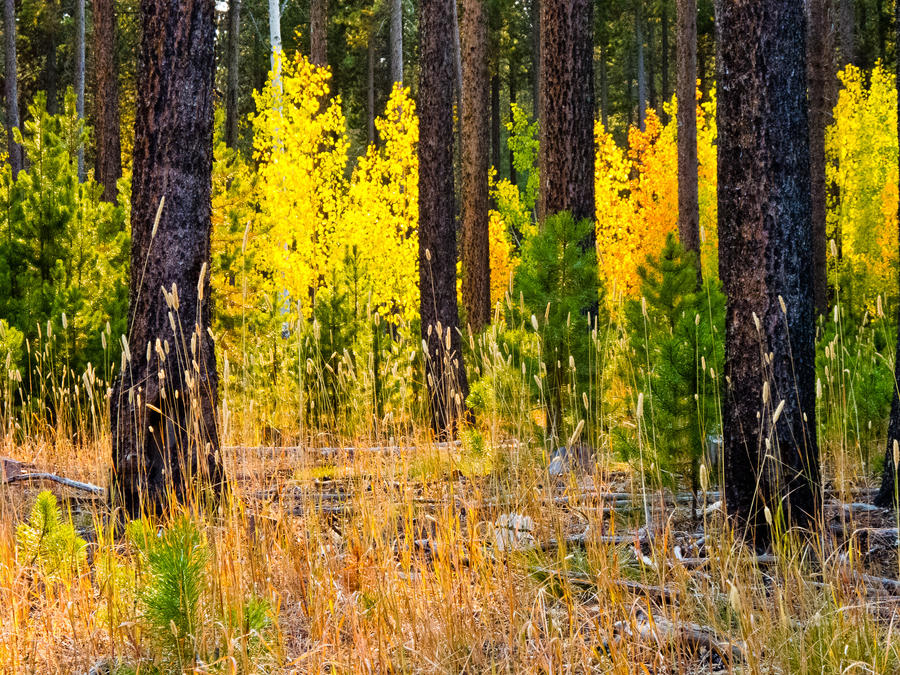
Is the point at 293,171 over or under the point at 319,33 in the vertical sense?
under

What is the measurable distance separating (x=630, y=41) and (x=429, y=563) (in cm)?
3129

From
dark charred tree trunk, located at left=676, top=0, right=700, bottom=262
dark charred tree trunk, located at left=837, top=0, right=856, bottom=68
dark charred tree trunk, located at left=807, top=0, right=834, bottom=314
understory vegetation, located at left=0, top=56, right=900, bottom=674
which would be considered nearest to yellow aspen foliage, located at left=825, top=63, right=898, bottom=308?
dark charred tree trunk, located at left=837, top=0, right=856, bottom=68

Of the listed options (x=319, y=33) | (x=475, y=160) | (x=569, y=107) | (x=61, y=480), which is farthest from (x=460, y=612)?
(x=319, y=33)

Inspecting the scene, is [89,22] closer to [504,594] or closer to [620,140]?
[620,140]

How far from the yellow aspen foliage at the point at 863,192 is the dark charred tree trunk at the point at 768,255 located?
12452 millimetres

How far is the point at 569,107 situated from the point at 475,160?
4190 mm

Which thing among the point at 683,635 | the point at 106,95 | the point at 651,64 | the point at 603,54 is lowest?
the point at 683,635

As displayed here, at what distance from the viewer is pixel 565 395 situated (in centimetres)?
493

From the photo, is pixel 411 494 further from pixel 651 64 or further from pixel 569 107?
pixel 651 64

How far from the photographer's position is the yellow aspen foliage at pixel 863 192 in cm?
1465

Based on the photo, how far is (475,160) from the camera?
10.4 meters

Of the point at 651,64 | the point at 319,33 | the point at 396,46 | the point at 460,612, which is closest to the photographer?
the point at 460,612

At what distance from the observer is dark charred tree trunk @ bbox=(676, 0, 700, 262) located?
13.3 m

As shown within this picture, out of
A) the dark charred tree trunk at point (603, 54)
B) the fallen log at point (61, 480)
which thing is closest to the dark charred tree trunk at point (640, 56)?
the dark charred tree trunk at point (603, 54)
